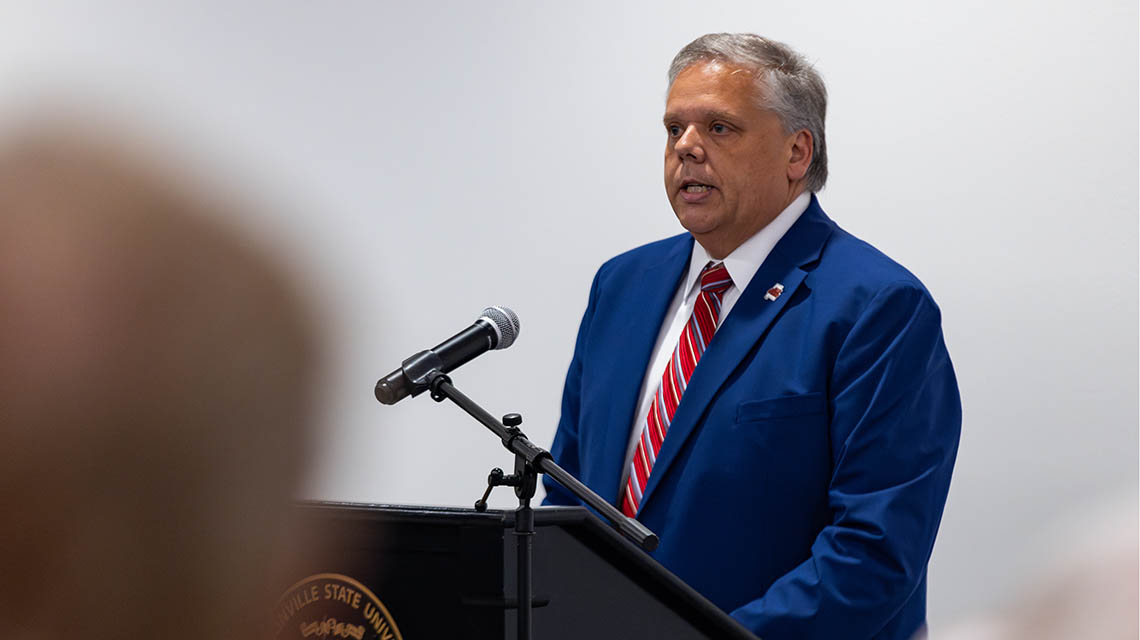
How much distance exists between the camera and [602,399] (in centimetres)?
236

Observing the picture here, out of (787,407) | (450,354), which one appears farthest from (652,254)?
(450,354)

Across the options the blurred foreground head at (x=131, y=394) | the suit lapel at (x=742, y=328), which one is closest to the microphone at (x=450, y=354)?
the suit lapel at (x=742, y=328)

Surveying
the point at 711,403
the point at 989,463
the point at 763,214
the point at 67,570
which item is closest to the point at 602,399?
the point at 711,403

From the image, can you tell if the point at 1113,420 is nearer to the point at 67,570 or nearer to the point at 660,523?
the point at 660,523

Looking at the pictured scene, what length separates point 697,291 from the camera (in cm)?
243

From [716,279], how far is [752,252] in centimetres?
8

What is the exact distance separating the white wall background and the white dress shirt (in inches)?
30.9

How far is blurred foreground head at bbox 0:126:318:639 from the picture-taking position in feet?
1.38

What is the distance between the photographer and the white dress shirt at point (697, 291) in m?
2.33

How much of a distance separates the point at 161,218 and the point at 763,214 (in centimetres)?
202

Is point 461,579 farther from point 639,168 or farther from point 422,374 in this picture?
point 639,168

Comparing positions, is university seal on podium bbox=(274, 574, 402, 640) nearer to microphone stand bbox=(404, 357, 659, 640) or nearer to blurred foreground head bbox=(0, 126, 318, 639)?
microphone stand bbox=(404, 357, 659, 640)

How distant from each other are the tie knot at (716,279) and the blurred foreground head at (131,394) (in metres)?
1.94

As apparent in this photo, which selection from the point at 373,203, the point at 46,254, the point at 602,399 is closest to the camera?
the point at 46,254
